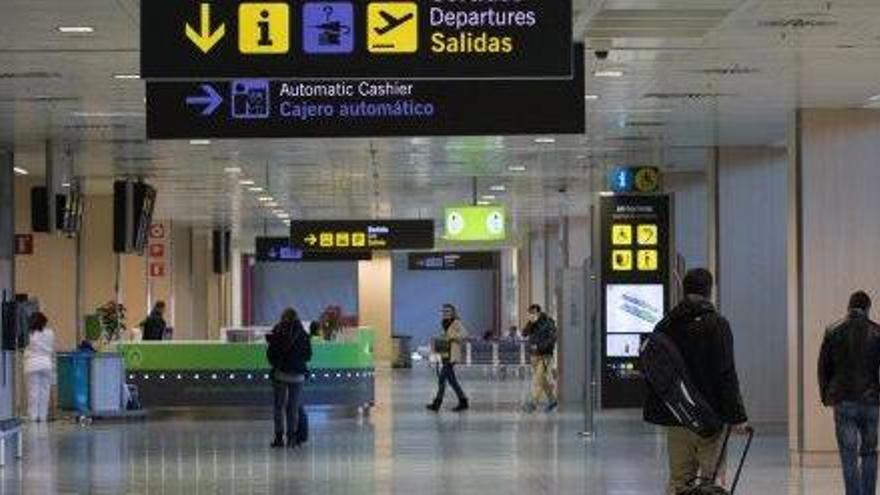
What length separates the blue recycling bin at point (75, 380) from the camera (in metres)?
27.2

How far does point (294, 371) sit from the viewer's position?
22.6 metres

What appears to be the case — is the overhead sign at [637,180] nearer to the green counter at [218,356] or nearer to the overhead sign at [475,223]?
the green counter at [218,356]

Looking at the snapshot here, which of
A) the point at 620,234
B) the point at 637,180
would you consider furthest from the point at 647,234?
the point at 637,180

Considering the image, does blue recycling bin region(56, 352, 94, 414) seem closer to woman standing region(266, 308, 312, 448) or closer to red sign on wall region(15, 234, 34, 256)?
red sign on wall region(15, 234, 34, 256)

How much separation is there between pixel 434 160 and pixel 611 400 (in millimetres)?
4466

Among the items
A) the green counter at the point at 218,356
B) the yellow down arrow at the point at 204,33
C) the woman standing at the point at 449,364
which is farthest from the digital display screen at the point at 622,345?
the yellow down arrow at the point at 204,33

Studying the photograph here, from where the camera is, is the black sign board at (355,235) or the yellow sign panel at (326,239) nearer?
the black sign board at (355,235)

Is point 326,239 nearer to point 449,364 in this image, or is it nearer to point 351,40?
point 449,364

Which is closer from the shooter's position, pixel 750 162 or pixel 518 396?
pixel 750 162

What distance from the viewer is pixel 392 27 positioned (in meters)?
10.4

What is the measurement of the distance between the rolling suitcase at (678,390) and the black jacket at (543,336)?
58.9ft

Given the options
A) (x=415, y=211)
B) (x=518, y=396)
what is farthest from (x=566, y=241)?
(x=518, y=396)

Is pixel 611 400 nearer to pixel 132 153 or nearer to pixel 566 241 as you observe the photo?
pixel 132 153

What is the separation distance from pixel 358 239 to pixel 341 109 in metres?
22.6
